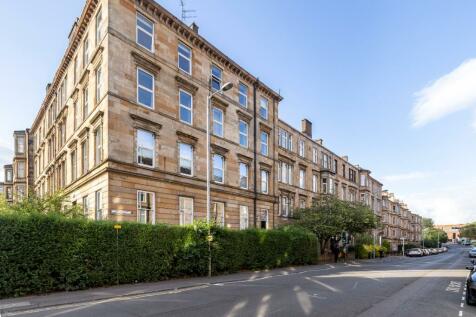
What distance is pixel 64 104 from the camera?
3027 centimetres

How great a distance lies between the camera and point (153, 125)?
22.6 m

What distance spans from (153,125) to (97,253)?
31.9 feet

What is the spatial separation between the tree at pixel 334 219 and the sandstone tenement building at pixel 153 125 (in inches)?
184

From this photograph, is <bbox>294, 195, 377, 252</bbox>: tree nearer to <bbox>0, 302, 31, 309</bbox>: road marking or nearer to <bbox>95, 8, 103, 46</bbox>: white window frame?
<bbox>95, 8, 103, 46</bbox>: white window frame

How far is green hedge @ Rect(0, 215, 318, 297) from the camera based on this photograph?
12.7m

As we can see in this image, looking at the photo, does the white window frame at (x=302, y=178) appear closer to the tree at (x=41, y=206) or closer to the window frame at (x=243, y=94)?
the window frame at (x=243, y=94)

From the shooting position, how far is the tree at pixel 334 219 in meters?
36.4

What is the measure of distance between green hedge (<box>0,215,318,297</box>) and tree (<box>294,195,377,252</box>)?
51.6 feet

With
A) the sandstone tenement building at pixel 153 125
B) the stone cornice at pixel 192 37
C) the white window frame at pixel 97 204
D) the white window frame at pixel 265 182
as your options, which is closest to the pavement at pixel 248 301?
the white window frame at pixel 97 204

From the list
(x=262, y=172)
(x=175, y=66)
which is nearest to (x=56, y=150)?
(x=175, y=66)

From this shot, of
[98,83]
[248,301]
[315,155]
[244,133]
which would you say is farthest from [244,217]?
[315,155]

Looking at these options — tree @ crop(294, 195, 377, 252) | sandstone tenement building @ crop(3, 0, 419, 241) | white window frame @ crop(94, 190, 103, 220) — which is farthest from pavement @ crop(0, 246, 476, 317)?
tree @ crop(294, 195, 377, 252)

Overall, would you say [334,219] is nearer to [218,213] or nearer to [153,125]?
[218,213]

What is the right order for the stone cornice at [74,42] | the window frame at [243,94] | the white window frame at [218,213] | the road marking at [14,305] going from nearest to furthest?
the road marking at [14,305] < the stone cornice at [74,42] < the white window frame at [218,213] < the window frame at [243,94]
